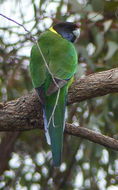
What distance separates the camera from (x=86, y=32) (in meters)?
4.93

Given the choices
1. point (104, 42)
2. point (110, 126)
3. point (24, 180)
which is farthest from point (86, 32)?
point (24, 180)

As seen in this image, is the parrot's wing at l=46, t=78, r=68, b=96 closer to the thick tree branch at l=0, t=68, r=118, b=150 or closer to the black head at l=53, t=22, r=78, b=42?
the thick tree branch at l=0, t=68, r=118, b=150

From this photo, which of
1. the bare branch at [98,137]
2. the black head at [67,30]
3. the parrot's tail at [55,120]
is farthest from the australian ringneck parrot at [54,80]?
the black head at [67,30]

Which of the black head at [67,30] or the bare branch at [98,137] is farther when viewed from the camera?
the black head at [67,30]

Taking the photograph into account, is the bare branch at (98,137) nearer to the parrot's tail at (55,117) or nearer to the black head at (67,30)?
the parrot's tail at (55,117)

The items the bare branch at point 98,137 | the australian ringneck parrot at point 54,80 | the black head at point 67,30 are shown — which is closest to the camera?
the bare branch at point 98,137

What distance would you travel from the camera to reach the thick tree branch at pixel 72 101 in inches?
122

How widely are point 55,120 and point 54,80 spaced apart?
0.77ft

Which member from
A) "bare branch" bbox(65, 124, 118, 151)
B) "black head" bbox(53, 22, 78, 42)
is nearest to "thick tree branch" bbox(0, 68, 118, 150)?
"bare branch" bbox(65, 124, 118, 151)

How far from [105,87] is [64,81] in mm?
259

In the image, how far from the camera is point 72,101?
326cm

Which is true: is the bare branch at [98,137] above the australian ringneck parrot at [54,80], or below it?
below

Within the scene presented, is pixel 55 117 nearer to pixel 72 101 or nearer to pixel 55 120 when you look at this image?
pixel 55 120

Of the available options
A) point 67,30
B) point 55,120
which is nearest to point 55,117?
point 55,120
